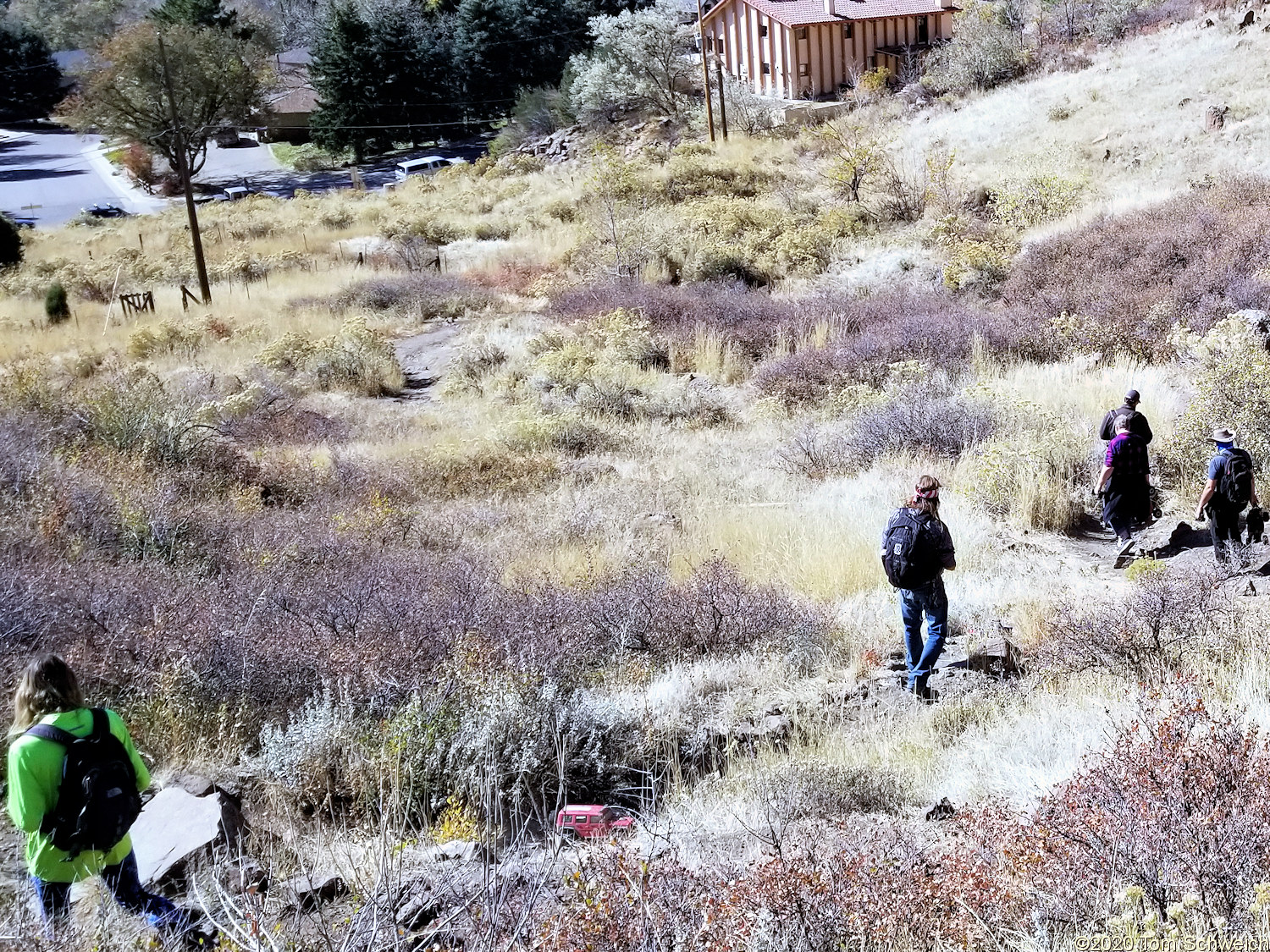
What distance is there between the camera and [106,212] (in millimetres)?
45469

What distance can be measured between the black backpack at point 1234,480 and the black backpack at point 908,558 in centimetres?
296

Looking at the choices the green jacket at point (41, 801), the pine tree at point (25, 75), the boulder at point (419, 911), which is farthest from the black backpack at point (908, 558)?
the pine tree at point (25, 75)

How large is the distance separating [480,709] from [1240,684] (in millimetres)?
3696

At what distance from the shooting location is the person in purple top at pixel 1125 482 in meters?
8.42

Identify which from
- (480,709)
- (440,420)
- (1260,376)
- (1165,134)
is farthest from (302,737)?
(1165,134)

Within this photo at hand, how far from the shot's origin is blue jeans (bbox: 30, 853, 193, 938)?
12.3 feet

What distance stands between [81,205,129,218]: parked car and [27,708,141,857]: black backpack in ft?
155

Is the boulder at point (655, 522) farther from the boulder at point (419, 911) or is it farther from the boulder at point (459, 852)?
the boulder at point (419, 911)

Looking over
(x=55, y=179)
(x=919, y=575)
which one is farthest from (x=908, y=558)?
(x=55, y=179)

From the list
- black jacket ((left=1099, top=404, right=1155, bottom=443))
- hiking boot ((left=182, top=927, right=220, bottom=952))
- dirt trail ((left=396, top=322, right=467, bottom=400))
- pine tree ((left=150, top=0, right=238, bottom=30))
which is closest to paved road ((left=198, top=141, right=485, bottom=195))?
pine tree ((left=150, top=0, right=238, bottom=30))

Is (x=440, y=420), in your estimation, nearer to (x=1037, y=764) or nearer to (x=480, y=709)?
(x=480, y=709)

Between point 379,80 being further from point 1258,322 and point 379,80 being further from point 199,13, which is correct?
point 1258,322

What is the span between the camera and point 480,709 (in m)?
5.12

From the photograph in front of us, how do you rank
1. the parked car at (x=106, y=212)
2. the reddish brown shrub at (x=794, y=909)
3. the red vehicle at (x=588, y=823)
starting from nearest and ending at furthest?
the reddish brown shrub at (x=794, y=909), the red vehicle at (x=588, y=823), the parked car at (x=106, y=212)
